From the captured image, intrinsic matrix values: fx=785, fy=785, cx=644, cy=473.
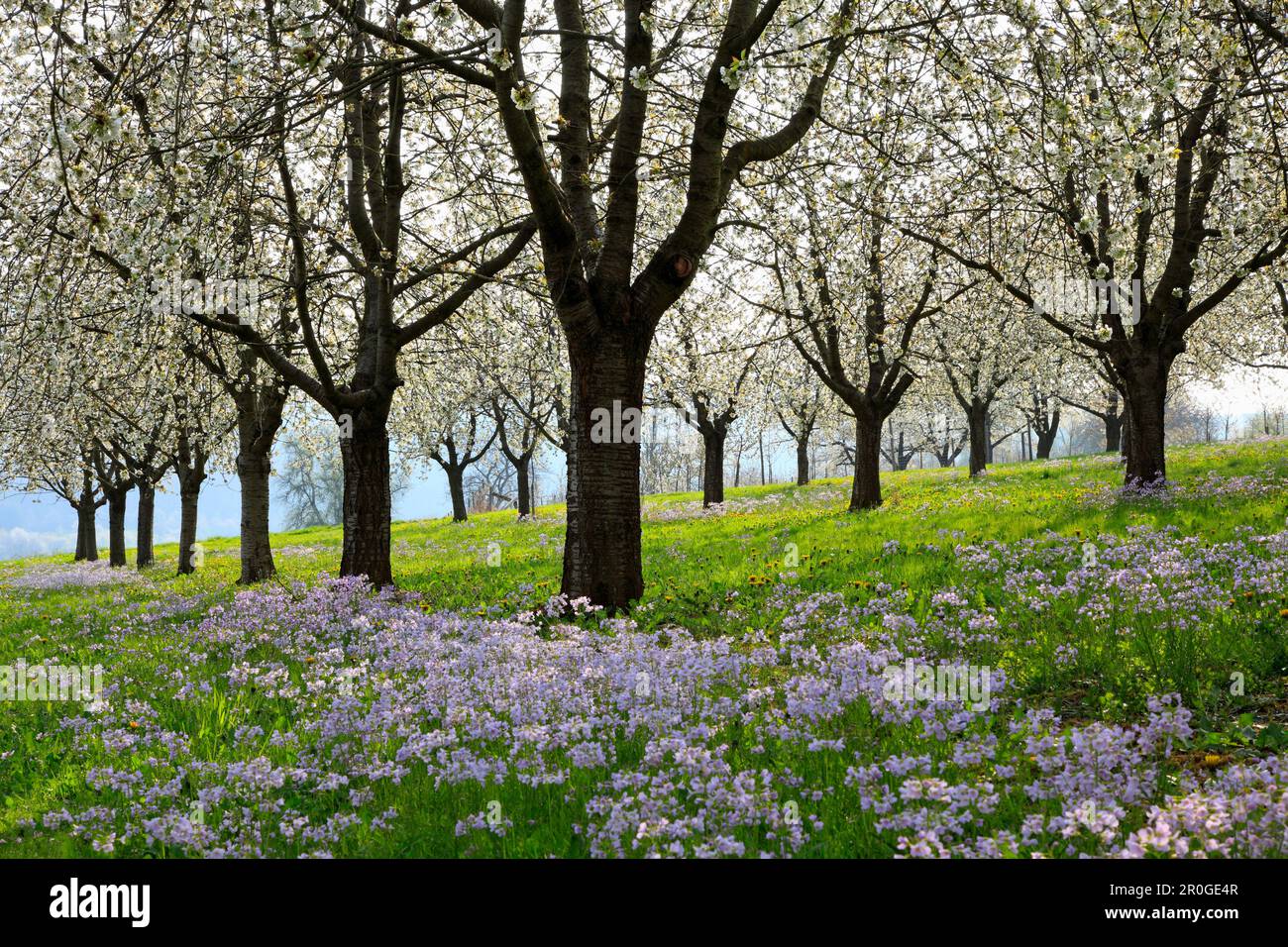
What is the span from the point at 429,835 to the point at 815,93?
9096 millimetres

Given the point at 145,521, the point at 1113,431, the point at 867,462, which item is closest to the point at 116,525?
the point at 145,521

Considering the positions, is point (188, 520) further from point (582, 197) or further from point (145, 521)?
point (582, 197)

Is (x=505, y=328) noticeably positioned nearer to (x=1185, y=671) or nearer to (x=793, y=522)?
(x=793, y=522)

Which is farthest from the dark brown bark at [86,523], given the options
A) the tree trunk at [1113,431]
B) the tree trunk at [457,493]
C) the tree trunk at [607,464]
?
the tree trunk at [1113,431]

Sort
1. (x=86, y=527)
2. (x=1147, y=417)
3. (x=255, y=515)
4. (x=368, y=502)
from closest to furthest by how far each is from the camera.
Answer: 1. (x=368, y=502)
2. (x=1147, y=417)
3. (x=255, y=515)
4. (x=86, y=527)

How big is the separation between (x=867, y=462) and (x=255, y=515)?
15335 millimetres

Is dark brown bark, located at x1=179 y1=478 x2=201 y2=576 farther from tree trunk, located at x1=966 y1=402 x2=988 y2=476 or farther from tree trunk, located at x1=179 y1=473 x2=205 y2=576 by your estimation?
tree trunk, located at x1=966 y1=402 x2=988 y2=476

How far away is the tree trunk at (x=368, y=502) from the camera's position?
41.2ft

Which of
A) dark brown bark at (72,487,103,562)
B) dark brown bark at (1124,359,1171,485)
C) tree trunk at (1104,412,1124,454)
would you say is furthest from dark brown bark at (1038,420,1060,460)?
dark brown bark at (72,487,103,562)

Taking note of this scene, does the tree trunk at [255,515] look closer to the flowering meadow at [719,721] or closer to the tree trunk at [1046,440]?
the flowering meadow at [719,721]

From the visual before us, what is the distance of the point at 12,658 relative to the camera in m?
9.73

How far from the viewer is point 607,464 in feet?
29.6

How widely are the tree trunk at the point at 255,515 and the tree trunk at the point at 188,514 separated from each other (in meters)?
7.52
